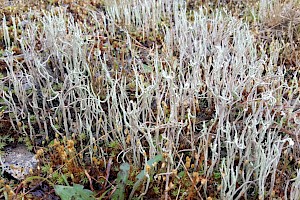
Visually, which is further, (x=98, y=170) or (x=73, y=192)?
(x=98, y=170)

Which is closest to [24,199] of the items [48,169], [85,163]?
[48,169]

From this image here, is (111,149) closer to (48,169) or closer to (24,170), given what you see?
(48,169)

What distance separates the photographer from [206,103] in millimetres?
2158

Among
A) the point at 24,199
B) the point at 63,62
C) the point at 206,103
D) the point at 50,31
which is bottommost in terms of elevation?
the point at 24,199

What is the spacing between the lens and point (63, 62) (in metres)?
2.40

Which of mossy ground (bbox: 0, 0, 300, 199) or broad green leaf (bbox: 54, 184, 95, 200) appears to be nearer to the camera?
broad green leaf (bbox: 54, 184, 95, 200)

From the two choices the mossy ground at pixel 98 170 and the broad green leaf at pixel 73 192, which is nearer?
the broad green leaf at pixel 73 192

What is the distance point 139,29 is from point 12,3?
1.23 m

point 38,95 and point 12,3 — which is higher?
point 12,3

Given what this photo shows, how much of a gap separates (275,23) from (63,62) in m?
1.80

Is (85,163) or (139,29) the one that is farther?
(139,29)

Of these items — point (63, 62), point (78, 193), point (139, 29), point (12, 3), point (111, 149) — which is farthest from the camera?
point (12, 3)

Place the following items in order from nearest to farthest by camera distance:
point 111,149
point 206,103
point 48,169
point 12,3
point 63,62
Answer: point 48,169 < point 111,149 < point 206,103 < point 63,62 < point 12,3

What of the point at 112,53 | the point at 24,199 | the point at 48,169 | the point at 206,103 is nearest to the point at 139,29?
the point at 112,53
